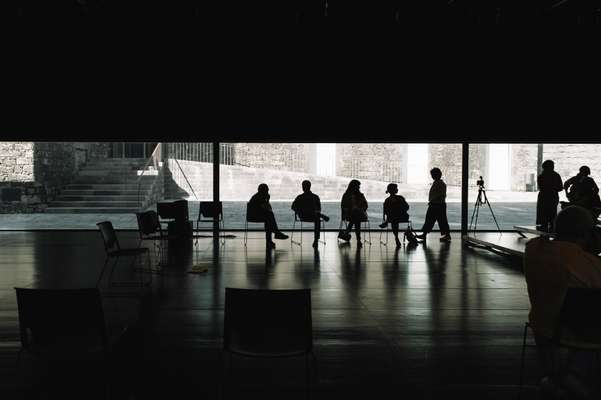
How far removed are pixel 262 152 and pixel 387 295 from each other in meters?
11.3

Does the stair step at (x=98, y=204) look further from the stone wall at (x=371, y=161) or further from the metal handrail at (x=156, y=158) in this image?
the stone wall at (x=371, y=161)

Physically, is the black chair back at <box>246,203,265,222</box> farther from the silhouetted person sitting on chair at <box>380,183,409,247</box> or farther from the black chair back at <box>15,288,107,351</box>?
the black chair back at <box>15,288,107,351</box>

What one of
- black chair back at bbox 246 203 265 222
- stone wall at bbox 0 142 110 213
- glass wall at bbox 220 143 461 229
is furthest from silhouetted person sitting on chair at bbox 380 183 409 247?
stone wall at bbox 0 142 110 213

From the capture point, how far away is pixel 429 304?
6012mm

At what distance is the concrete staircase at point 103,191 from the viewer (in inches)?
652

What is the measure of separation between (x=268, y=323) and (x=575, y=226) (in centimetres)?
179

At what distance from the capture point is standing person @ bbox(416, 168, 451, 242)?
36.5 feet

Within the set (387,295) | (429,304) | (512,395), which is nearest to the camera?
(512,395)

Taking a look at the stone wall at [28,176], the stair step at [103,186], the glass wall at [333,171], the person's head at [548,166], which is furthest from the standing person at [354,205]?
the stone wall at [28,176]

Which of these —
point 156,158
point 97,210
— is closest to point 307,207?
point 97,210

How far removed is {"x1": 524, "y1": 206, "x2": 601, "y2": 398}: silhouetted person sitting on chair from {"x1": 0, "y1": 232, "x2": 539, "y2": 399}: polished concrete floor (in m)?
0.59
